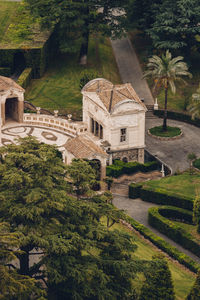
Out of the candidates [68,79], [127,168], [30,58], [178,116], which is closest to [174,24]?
[178,116]

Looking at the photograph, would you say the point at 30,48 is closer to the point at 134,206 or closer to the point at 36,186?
the point at 134,206

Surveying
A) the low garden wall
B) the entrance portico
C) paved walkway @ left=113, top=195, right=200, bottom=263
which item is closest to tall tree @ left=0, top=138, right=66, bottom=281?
paved walkway @ left=113, top=195, right=200, bottom=263

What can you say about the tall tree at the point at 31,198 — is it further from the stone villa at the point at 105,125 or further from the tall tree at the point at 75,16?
the tall tree at the point at 75,16

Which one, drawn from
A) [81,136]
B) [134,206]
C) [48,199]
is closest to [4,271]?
[48,199]

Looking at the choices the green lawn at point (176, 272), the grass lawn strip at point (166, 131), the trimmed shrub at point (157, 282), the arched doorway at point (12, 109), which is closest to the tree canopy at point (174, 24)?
the grass lawn strip at point (166, 131)

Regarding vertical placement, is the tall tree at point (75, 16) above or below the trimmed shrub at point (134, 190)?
above

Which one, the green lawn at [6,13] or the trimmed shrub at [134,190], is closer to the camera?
the trimmed shrub at [134,190]

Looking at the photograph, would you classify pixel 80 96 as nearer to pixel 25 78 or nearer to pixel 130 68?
pixel 25 78
